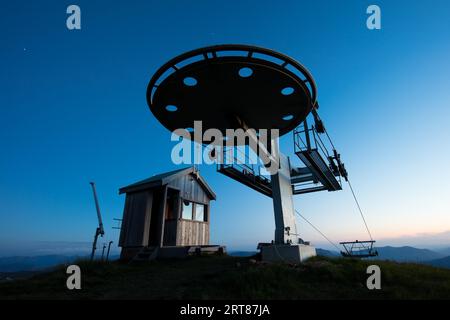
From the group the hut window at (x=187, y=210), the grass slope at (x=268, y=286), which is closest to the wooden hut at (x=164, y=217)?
the hut window at (x=187, y=210)

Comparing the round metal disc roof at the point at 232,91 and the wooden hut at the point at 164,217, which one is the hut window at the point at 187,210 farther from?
the round metal disc roof at the point at 232,91

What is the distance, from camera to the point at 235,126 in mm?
8930

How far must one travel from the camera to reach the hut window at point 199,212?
17.1 meters

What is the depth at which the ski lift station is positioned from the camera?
659 cm

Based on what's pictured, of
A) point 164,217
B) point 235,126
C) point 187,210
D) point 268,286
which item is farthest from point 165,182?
point 268,286

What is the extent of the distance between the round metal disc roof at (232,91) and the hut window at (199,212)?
29.8 feet

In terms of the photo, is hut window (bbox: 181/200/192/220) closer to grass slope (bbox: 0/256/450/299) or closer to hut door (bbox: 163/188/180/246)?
hut door (bbox: 163/188/180/246)

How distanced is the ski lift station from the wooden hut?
→ 61 millimetres

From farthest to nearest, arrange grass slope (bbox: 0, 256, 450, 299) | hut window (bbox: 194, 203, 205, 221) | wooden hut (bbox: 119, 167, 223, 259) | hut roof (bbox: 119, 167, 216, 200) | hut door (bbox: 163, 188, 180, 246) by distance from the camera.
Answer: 1. hut window (bbox: 194, 203, 205, 221)
2. hut door (bbox: 163, 188, 180, 246)
3. hut roof (bbox: 119, 167, 216, 200)
4. wooden hut (bbox: 119, 167, 223, 259)
5. grass slope (bbox: 0, 256, 450, 299)

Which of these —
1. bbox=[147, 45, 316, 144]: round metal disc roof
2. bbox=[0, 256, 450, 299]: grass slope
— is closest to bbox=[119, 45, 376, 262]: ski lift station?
bbox=[147, 45, 316, 144]: round metal disc roof

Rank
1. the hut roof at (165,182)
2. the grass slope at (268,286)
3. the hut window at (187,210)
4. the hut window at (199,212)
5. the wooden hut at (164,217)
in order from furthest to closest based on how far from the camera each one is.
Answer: the hut window at (199,212), the hut window at (187,210), the hut roof at (165,182), the wooden hut at (164,217), the grass slope at (268,286)

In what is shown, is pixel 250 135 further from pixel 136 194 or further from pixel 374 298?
pixel 136 194

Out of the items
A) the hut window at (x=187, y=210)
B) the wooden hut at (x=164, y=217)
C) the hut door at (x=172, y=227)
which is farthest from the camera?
the hut window at (x=187, y=210)
